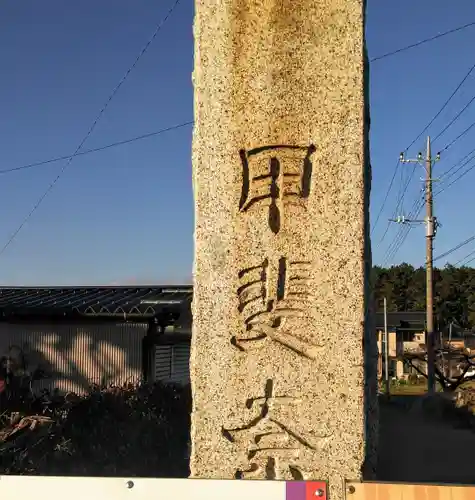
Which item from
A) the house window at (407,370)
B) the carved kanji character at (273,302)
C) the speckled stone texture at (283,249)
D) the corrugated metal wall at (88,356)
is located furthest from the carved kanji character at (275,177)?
the house window at (407,370)

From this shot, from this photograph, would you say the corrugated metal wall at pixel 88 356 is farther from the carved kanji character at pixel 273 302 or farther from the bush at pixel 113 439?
the carved kanji character at pixel 273 302

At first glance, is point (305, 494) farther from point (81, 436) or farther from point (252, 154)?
point (81, 436)

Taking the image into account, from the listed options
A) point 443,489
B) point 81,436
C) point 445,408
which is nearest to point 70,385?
point 81,436

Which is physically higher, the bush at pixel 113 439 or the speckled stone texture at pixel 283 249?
the speckled stone texture at pixel 283 249

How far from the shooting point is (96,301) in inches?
479

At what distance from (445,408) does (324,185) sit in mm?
10578

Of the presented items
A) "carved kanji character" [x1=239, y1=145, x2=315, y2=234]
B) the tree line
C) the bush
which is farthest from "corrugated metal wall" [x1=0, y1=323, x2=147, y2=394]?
the tree line

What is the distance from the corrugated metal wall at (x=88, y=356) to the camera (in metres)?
10.8

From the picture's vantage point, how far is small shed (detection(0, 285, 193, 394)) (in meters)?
10.8

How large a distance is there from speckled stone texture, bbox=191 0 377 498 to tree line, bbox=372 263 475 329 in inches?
2172

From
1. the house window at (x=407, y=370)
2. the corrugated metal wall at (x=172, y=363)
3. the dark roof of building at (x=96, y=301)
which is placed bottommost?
the house window at (x=407, y=370)

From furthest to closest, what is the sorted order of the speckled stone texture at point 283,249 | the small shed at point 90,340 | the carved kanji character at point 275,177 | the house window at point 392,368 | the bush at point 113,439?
the house window at point 392,368 < the small shed at point 90,340 < the bush at point 113,439 < the carved kanji character at point 275,177 < the speckled stone texture at point 283,249

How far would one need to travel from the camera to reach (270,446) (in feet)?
11.9

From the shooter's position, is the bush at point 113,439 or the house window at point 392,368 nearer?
the bush at point 113,439
